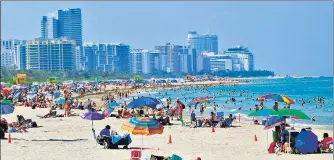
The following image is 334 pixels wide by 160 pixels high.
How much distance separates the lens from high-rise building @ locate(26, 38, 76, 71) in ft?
593

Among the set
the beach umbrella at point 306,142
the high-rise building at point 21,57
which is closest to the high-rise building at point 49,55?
the high-rise building at point 21,57

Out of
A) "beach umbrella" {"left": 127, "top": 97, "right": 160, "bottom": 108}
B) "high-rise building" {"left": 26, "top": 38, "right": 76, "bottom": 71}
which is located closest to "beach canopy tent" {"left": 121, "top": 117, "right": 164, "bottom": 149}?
"beach umbrella" {"left": 127, "top": 97, "right": 160, "bottom": 108}

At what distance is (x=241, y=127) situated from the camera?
26406 millimetres

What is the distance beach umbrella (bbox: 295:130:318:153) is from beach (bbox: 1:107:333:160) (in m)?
0.32

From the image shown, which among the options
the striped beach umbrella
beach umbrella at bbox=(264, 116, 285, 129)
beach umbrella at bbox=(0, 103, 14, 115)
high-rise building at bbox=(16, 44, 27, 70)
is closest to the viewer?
the striped beach umbrella

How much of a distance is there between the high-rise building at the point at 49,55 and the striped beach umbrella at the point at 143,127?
16845 cm

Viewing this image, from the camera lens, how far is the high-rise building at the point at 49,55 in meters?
181

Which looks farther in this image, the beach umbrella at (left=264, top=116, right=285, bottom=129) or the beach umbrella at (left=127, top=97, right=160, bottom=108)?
the beach umbrella at (left=127, top=97, right=160, bottom=108)

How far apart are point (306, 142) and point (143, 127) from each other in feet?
15.9

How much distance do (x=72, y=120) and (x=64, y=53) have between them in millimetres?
157265

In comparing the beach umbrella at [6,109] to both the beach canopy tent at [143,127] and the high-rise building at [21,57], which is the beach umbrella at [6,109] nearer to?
the beach canopy tent at [143,127]

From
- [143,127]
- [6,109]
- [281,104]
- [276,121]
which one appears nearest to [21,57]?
[281,104]

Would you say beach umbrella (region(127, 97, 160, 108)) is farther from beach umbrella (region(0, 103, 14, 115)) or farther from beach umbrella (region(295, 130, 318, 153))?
beach umbrella (region(295, 130, 318, 153))

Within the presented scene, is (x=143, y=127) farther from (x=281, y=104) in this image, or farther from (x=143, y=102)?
(x=281, y=104)
